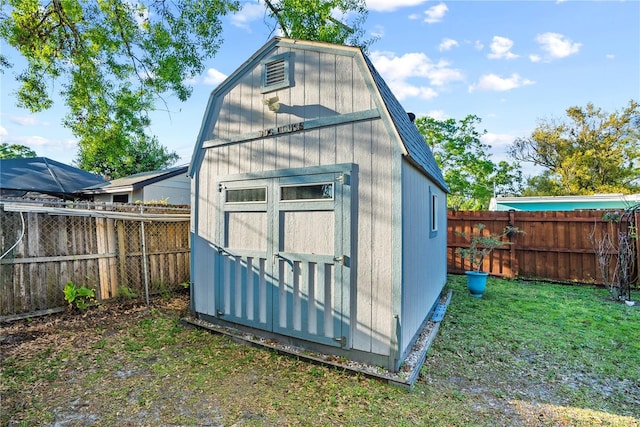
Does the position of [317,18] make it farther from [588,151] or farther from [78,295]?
[588,151]

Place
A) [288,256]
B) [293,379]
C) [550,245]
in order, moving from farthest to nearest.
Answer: [550,245], [288,256], [293,379]

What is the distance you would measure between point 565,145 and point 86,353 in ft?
77.4

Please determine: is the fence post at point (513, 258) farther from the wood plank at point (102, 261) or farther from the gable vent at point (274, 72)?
the wood plank at point (102, 261)

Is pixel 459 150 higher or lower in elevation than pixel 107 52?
lower

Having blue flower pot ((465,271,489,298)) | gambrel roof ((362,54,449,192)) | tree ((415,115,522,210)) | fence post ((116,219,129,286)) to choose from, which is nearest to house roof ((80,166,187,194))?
fence post ((116,219,129,286))

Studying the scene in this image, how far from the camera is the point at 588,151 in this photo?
17312mm

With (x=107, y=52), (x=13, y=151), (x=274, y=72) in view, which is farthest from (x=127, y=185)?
(x=13, y=151)

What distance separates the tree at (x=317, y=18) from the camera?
5906mm

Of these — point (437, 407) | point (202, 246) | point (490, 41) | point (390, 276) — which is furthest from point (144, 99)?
point (437, 407)

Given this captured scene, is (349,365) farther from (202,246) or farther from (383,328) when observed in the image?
(202,246)

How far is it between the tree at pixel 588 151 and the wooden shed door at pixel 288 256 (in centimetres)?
1984

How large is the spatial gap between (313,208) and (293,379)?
5.68 ft

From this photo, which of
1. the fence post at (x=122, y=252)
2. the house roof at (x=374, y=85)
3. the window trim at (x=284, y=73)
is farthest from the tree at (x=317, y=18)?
the fence post at (x=122, y=252)

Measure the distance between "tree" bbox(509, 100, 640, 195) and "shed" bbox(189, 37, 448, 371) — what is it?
18960 millimetres
